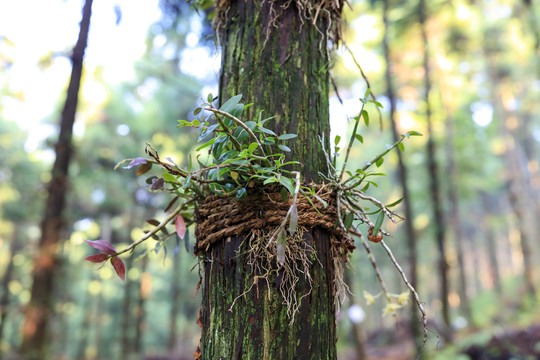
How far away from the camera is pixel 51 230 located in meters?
5.14

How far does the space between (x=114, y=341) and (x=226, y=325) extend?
24967 mm

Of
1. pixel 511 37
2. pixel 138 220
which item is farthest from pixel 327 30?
pixel 511 37

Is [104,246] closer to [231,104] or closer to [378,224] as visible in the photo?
[231,104]

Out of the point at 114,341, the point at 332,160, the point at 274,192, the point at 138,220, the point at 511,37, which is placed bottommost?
the point at 114,341

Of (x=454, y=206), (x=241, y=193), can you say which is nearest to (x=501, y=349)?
(x=454, y=206)

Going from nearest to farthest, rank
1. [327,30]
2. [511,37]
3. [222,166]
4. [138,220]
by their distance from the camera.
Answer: [222,166], [327,30], [138,220], [511,37]

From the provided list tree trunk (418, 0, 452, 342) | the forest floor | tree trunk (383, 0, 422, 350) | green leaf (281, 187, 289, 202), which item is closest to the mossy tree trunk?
green leaf (281, 187, 289, 202)

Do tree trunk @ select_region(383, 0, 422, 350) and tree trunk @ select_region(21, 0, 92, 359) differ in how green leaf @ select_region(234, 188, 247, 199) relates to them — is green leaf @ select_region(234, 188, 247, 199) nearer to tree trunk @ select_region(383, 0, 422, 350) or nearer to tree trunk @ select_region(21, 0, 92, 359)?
tree trunk @ select_region(21, 0, 92, 359)

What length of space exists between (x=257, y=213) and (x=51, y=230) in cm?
495

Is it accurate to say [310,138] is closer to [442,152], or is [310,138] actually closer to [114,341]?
[442,152]

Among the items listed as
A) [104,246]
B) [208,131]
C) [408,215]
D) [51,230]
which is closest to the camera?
[208,131]

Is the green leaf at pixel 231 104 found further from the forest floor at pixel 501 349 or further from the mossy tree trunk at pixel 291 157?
the forest floor at pixel 501 349

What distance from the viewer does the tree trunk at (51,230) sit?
4.82 m

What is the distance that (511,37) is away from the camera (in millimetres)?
15195
